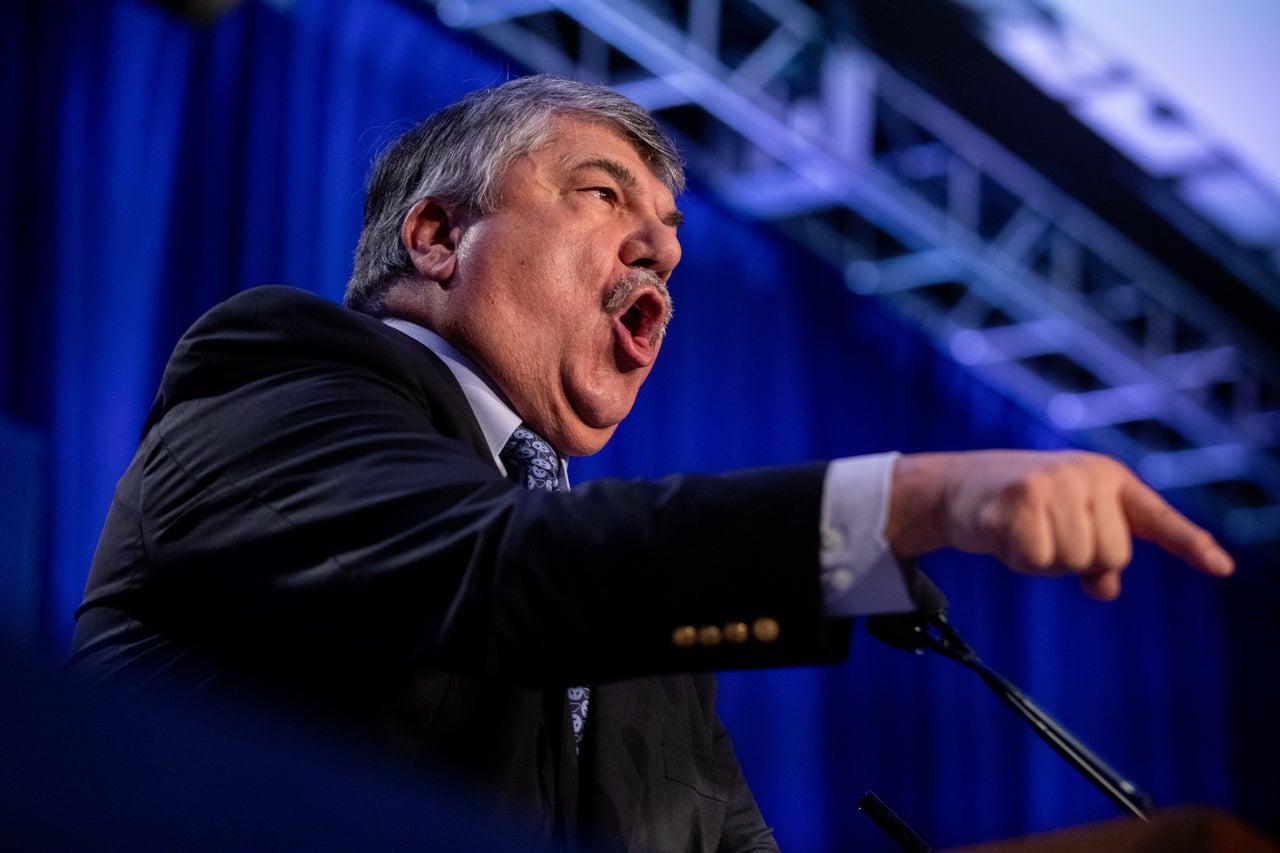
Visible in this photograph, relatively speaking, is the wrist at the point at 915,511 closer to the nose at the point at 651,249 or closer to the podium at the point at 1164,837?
the podium at the point at 1164,837

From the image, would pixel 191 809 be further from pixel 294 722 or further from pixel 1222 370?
pixel 1222 370

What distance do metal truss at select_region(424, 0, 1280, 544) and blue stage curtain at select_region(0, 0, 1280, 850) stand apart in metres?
0.17

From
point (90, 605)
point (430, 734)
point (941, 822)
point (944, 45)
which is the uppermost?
point (944, 45)

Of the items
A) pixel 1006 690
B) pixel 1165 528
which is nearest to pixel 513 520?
pixel 1165 528

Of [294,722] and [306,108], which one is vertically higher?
[306,108]

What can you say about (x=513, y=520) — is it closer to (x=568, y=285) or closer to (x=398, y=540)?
(x=398, y=540)

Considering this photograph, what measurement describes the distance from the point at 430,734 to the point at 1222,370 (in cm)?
582

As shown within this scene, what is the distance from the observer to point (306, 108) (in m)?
3.57

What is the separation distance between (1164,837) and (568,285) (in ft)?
3.69

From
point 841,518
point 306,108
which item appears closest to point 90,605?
point 841,518

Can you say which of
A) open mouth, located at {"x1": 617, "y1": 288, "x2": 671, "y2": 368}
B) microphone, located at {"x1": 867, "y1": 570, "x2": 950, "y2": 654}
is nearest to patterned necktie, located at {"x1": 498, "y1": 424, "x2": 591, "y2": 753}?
open mouth, located at {"x1": 617, "y1": 288, "x2": 671, "y2": 368}

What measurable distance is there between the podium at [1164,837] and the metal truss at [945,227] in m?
3.71

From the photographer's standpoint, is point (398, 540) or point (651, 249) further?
point (651, 249)

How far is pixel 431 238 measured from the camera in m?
1.69
